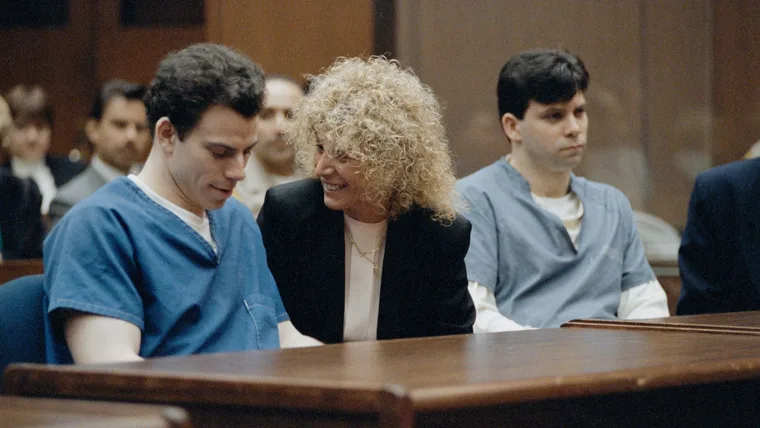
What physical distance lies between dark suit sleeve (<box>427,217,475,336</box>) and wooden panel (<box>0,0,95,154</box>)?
574 cm

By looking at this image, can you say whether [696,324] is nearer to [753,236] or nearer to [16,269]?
[753,236]

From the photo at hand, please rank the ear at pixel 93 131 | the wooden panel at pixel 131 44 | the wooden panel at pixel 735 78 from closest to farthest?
the ear at pixel 93 131, the wooden panel at pixel 735 78, the wooden panel at pixel 131 44

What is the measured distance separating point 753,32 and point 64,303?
159 inches

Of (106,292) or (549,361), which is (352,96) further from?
(549,361)

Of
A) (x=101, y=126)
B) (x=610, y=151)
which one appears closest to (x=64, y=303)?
(x=101, y=126)

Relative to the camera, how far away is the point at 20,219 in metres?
4.56

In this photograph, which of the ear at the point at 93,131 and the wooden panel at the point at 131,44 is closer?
the ear at the point at 93,131

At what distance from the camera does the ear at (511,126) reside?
11.1ft

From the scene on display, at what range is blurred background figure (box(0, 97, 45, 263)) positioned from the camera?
14.9ft

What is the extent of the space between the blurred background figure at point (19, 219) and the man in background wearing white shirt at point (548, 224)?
2014 mm

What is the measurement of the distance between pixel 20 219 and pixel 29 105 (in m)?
0.74

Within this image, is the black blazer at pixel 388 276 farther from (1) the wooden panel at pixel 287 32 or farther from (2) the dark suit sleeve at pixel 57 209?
(1) the wooden panel at pixel 287 32

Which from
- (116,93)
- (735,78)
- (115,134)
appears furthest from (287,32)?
(735,78)

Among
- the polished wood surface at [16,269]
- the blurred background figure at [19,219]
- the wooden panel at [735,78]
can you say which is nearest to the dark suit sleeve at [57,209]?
the blurred background figure at [19,219]
